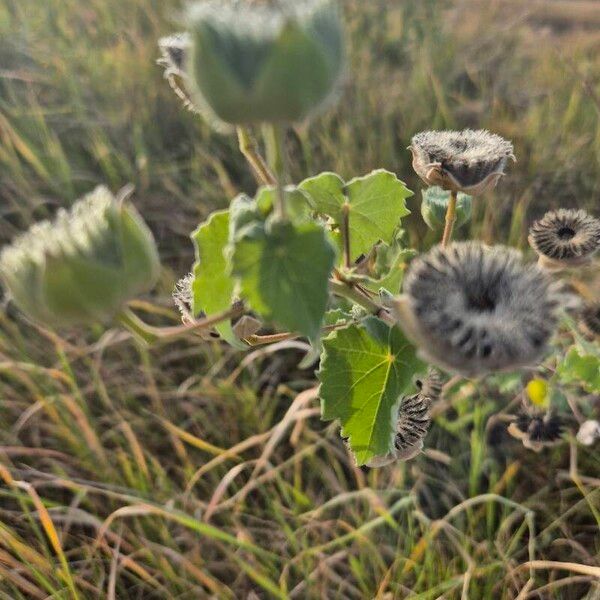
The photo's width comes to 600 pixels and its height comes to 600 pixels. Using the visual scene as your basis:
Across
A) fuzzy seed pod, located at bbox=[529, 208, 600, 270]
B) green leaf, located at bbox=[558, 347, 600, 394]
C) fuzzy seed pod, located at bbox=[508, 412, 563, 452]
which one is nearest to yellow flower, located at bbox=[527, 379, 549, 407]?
fuzzy seed pod, located at bbox=[508, 412, 563, 452]

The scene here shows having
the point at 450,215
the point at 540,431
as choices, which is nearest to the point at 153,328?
the point at 450,215

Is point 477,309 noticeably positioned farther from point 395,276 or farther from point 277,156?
point 395,276

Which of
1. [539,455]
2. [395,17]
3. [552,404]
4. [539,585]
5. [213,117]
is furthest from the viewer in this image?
[395,17]

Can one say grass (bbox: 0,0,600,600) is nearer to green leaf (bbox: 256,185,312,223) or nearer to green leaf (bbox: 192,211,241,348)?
green leaf (bbox: 192,211,241,348)

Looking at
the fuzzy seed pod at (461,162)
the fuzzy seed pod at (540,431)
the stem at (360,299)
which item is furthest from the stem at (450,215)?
the fuzzy seed pod at (540,431)

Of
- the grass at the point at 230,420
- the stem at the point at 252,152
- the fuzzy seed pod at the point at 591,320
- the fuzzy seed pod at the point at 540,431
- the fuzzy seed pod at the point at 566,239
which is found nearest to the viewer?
the stem at the point at 252,152

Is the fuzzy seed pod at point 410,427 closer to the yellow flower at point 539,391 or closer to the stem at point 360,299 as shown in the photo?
the stem at point 360,299

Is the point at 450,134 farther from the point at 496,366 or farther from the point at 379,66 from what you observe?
the point at 379,66

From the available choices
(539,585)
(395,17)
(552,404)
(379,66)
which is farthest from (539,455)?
(395,17)
